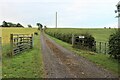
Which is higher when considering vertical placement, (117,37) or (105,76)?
(117,37)

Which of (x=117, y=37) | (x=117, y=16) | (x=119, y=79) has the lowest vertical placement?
(x=119, y=79)

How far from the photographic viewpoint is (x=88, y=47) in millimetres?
31328

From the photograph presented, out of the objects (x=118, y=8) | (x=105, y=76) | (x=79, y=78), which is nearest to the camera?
(x=79, y=78)

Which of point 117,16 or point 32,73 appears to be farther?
point 117,16

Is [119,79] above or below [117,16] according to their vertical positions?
below

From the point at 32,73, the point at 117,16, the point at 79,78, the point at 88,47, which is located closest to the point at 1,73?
the point at 32,73

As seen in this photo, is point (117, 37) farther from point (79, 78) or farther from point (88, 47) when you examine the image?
point (88, 47)

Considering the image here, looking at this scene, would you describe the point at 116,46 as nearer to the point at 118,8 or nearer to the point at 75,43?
the point at 118,8

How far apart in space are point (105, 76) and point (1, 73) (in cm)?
427

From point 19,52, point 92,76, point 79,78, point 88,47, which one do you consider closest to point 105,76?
point 92,76

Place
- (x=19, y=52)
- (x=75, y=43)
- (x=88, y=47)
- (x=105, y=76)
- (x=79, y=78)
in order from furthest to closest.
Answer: (x=75, y=43), (x=88, y=47), (x=19, y=52), (x=105, y=76), (x=79, y=78)

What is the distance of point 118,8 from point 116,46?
8.58ft

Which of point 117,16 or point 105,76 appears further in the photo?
point 117,16

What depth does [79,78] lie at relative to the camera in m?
11.2
